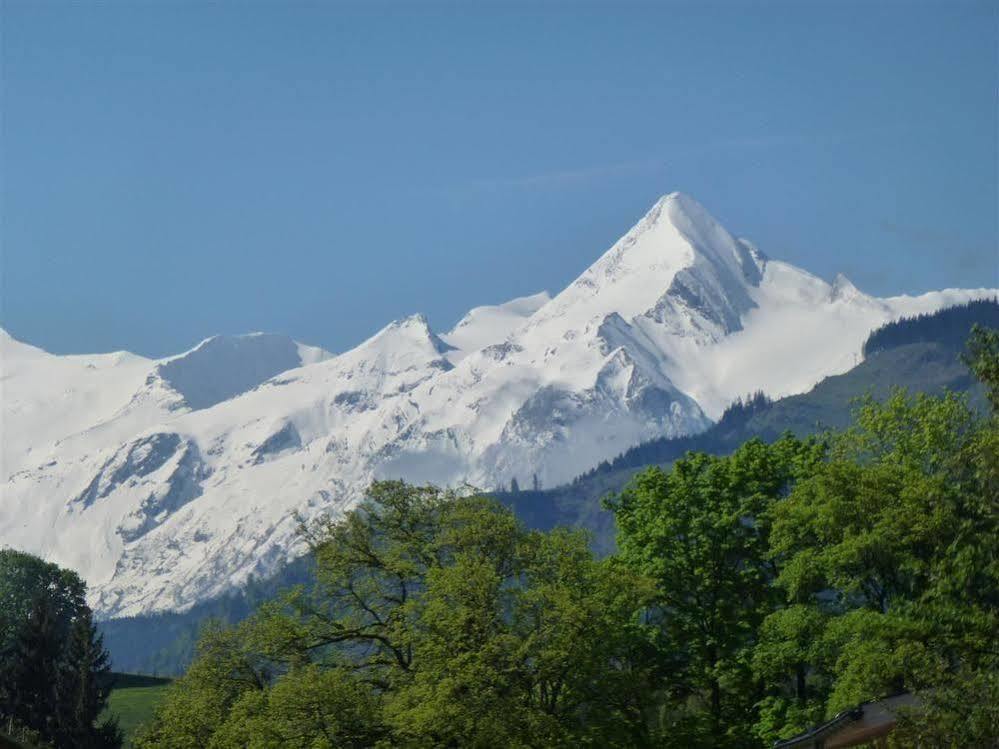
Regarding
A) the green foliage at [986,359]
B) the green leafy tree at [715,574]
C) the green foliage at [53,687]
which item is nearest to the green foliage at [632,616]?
the green leafy tree at [715,574]

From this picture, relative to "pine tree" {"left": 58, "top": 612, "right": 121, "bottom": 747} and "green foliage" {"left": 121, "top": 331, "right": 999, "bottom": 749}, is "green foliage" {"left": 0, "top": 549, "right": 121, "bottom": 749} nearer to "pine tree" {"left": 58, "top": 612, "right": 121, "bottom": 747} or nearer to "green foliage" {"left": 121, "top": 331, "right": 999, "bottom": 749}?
"pine tree" {"left": 58, "top": 612, "right": 121, "bottom": 747}

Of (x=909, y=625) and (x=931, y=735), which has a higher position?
(x=909, y=625)

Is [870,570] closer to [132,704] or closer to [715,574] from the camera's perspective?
[715,574]

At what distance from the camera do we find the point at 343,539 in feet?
263

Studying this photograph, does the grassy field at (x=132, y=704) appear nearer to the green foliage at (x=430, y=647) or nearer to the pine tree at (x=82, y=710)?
the pine tree at (x=82, y=710)

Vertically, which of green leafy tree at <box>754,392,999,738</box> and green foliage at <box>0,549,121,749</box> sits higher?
green foliage at <box>0,549,121,749</box>

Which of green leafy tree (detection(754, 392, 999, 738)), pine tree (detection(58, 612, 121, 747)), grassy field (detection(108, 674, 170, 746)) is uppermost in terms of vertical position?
grassy field (detection(108, 674, 170, 746))

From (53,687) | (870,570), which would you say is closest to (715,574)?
(870,570)

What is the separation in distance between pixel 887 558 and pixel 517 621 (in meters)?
16.3

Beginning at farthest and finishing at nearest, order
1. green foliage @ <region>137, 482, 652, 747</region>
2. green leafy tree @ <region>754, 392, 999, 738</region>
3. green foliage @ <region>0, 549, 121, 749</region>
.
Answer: green foliage @ <region>0, 549, 121, 749</region>, green foliage @ <region>137, 482, 652, 747</region>, green leafy tree @ <region>754, 392, 999, 738</region>

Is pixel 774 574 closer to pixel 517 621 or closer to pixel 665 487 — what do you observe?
pixel 665 487

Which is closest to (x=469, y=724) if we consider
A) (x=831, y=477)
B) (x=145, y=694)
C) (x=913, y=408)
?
(x=831, y=477)

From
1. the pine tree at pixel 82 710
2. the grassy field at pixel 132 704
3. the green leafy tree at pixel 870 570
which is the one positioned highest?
the grassy field at pixel 132 704

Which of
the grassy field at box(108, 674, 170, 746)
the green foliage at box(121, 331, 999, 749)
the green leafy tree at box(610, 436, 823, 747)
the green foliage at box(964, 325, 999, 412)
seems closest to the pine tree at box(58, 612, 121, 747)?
the green foliage at box(121, 331, 999, 749)
